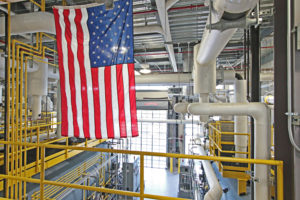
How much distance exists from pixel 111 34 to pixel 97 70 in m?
0.62

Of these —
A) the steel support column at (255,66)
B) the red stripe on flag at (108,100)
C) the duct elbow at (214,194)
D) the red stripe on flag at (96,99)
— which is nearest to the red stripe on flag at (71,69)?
the red stripe on flag at (96,99)

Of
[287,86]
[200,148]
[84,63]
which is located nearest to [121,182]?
[200,148]

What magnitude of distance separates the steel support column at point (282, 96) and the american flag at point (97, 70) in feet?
6.23

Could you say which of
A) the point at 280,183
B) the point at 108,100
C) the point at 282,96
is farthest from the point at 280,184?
the point at 108,100

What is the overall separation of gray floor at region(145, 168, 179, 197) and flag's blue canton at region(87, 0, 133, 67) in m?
11.2

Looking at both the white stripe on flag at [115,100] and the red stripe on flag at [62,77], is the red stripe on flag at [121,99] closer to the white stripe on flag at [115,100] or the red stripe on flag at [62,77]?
the white stripe on flag at [115,100]

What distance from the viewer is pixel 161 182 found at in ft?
43.2

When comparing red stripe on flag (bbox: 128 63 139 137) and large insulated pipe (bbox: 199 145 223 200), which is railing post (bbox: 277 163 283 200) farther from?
large insulated pipe (bbox: 199 145 223 200)

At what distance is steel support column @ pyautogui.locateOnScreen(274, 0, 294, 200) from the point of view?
1.92 meters

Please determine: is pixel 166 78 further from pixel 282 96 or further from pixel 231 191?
pixel 282 96

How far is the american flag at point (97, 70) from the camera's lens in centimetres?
262

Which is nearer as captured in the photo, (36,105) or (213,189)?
(213,189)

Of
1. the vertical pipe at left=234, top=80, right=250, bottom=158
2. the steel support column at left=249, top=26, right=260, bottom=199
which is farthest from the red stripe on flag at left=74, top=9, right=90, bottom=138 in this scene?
the vertical pipe at left=234, top=80, right=250, bottom=158

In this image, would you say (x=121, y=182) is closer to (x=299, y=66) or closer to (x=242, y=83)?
(x=242, y=83)
